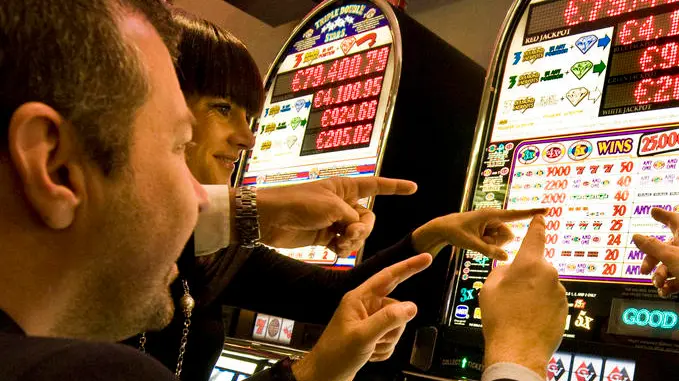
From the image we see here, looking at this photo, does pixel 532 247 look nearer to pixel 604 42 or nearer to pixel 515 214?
pixel 515 214

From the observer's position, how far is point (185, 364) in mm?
1896

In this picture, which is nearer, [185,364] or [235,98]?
[185,364]

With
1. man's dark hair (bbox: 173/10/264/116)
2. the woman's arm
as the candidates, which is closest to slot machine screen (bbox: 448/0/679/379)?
the woman's arm

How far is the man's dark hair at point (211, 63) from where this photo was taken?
2.08 m

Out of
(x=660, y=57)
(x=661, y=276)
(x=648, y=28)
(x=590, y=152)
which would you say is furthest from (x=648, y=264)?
(x=648, y=28)

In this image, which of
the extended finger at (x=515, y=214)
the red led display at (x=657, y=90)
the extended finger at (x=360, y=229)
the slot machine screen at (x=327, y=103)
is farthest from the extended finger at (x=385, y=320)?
the slot machine screen at (x=327, y=103)

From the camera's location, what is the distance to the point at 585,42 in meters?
2.20

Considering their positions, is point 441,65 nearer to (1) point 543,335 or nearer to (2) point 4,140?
(1) point 543,335

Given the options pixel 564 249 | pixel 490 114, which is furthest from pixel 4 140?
pixel 490 114

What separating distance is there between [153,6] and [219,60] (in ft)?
3.05

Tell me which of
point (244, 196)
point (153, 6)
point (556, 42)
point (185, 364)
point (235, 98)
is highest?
point (556, 42)

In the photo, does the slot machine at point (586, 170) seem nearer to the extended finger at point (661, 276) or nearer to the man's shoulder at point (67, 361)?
the extended finger at point (661, 276)

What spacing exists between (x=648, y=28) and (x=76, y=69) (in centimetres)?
177

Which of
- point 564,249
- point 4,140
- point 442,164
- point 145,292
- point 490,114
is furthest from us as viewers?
point 442,164
